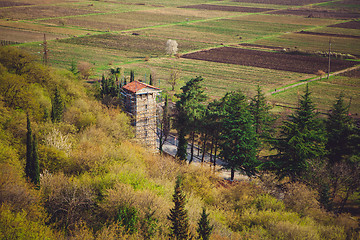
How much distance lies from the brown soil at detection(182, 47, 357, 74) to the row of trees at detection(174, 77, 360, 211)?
2297 inches

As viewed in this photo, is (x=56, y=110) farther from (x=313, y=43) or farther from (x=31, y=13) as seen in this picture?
(x=31, y=13)

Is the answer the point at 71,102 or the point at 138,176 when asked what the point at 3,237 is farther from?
the point at 71,102

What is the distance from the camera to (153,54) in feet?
405

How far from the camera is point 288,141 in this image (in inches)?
1709

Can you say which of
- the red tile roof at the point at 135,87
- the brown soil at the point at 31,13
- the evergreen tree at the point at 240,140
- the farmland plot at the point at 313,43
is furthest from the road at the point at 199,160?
the brown soil at the point at 31,13

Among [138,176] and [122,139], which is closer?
[138,176]

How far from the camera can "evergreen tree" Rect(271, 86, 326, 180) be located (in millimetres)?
42662

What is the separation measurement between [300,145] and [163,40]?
367ft

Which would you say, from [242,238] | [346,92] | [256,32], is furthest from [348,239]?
[256,32]

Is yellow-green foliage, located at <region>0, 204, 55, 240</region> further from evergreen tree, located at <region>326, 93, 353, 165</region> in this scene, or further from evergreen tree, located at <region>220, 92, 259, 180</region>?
evergreen tree, located at <region>326, 93, 353, 165</region>

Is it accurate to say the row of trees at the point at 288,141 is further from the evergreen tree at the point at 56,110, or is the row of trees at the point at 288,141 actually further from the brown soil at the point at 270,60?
the brown soil at the point at 270,60

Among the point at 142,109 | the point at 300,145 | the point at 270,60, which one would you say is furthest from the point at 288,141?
the point at 270,60

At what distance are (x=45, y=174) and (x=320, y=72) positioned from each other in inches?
3460

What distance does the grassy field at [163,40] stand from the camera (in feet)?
321
